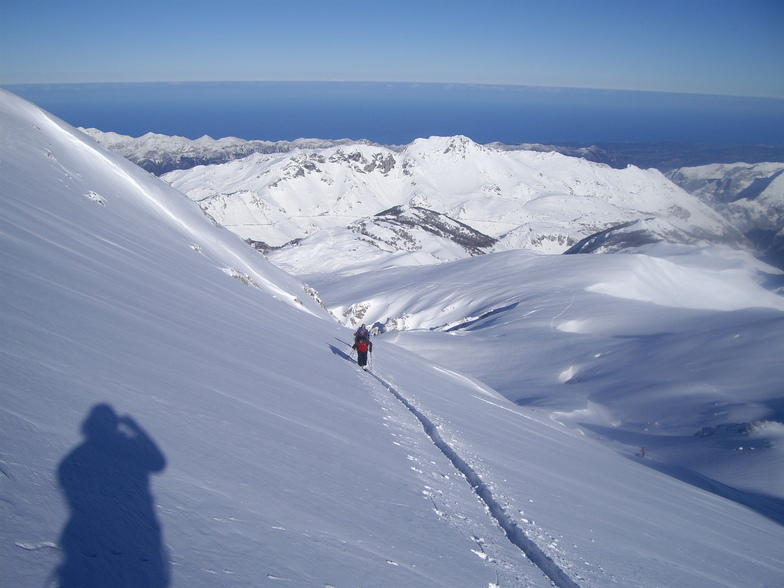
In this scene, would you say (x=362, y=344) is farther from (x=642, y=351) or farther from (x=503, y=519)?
(x=642, y=351)

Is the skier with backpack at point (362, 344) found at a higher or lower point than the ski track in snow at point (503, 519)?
higher

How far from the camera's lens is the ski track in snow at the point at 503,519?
4.98 meters

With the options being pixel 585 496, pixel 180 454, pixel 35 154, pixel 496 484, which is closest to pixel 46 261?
pixel 180 454

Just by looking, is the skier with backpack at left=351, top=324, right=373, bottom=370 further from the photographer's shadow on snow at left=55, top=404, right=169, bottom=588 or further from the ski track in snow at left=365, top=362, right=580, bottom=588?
the photographer's shadow on snow at left=55, top=404, right=169, bottom=588

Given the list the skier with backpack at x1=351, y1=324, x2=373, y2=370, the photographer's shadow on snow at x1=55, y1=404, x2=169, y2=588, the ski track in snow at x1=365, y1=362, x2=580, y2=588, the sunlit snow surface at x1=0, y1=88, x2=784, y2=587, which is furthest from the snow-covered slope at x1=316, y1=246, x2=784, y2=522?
the photographer's shadow on snow at x1=55, y1=404, x2=169, y2=588

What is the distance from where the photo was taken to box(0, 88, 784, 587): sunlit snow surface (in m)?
3.27

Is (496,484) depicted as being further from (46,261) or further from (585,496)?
(46,261)

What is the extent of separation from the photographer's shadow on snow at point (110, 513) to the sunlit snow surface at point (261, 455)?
0.7 inches

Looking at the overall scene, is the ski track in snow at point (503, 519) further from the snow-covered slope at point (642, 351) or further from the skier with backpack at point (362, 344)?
the snow-covered slope at point (642, 351)

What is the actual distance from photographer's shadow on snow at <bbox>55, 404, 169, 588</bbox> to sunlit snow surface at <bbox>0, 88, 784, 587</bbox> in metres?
0.02

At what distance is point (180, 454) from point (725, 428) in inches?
927

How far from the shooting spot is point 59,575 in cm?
246

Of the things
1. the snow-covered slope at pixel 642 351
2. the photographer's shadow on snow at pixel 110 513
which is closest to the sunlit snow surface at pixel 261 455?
the photographer's shadow on snow at pixel 110 513

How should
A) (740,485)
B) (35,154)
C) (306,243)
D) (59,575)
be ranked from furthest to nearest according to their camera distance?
(306,243)
(35,154)
(740,485)
(59,575)
